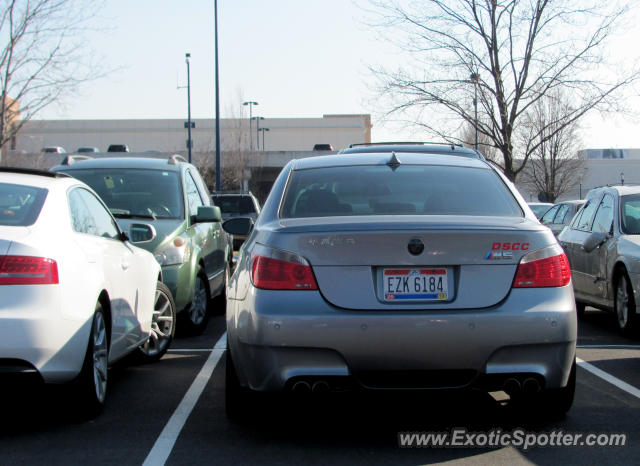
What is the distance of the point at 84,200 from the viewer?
6.25 meters

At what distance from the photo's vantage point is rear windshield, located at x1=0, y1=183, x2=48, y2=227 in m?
5.09

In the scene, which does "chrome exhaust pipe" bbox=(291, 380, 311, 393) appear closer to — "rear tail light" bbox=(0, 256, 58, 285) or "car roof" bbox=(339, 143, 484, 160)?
"rear tail light" bbox=(0, 256, 58, 285)

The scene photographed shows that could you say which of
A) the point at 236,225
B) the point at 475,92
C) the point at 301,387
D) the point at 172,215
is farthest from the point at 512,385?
the point at 475,92

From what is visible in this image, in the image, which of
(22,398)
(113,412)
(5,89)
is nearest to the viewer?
(113,412)

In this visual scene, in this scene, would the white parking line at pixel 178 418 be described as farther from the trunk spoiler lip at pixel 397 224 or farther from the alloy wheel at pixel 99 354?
the trunk spoiler lip at pixel 397 224

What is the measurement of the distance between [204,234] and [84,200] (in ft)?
13.5

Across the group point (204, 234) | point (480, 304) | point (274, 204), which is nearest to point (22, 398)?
point (274, 204)

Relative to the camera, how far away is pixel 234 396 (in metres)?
5.18

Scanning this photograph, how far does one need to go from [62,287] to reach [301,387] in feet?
4.75

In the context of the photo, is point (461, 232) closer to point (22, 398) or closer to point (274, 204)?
point (274, 204)

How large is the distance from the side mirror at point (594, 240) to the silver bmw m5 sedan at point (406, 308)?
551cm

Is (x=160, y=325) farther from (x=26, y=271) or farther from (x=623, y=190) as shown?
(x=623, y=190)

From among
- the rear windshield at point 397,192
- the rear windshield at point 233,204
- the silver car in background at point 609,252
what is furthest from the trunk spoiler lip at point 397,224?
the rear windshield at point 233,204

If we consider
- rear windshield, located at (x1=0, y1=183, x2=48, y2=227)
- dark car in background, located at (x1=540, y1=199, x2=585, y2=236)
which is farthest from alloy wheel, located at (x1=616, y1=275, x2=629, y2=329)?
rear windshield, located at (x1=0, y1=183, x2=48, y2=227)
